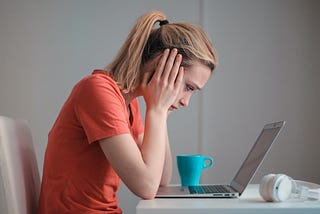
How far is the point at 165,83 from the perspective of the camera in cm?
124

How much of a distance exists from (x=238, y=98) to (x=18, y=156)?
4.57ft

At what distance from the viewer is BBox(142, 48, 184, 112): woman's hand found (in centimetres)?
122

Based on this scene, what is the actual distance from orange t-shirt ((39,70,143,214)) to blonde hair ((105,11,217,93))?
0.07 meters

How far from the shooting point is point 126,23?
7.86 feet

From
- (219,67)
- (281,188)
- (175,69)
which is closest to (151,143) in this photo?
(175,69)

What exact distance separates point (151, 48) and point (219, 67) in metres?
1.09

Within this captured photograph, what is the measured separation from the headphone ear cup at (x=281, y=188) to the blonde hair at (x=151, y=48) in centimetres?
41

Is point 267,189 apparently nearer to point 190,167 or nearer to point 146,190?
point 146,190

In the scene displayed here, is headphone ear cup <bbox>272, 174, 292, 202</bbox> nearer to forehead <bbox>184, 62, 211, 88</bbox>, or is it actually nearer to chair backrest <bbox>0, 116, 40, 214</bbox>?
forehead <bbox>184, 62, 211, 88</bbox>

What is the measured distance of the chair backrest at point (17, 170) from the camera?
3.48 feet

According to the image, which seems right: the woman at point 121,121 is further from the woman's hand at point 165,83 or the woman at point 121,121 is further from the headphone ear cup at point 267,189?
the headphone ear cup at point 267,189

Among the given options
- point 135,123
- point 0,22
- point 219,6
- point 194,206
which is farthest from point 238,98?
point 194,206

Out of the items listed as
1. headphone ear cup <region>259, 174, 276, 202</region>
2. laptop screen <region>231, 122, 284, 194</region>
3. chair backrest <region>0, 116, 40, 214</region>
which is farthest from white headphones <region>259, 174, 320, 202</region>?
chair backrest <region>0, 116, 40, 214</region>

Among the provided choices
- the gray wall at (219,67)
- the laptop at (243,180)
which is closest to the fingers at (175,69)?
the laptop at (243,180)
